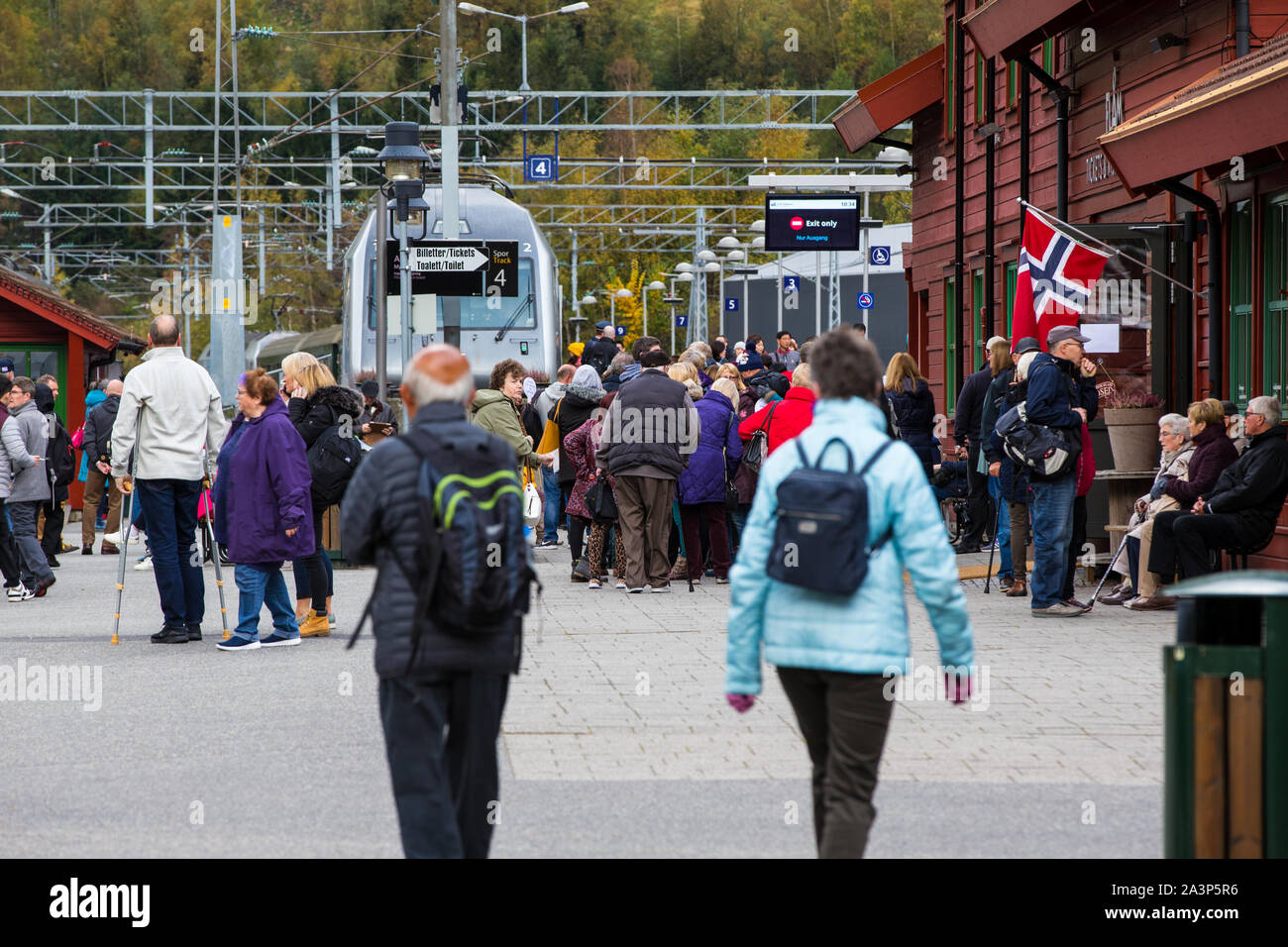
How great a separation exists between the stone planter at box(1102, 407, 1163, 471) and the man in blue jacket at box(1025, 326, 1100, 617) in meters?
2.25

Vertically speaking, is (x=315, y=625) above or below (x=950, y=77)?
below

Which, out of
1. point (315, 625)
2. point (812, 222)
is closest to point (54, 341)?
point (812, 222)

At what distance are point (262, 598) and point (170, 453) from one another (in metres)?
1.10

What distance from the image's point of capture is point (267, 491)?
1110 centimetres

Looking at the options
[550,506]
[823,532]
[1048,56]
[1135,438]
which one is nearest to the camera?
[823,532]

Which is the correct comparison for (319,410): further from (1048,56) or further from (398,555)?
(1048,56)

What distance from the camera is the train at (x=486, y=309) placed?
81.5ft

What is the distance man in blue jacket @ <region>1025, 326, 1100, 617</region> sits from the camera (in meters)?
12.3

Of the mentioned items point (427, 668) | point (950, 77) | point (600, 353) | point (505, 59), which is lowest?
point (427, 668)

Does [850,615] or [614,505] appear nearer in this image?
[850,615]

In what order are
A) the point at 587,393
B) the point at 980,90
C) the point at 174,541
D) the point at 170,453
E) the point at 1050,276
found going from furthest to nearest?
the point at 980,90 → the point at 587,393 → the point at 1050,276 → the point at 174,541 → the point at 170,453

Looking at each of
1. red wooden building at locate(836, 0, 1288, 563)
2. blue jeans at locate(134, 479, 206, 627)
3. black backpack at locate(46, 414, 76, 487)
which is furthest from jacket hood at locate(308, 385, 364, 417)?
black backpack at locate(46, 414, 76, 487)

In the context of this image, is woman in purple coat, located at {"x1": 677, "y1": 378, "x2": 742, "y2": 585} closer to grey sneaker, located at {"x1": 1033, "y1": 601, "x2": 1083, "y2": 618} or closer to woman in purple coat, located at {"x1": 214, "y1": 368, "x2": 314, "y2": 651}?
grey sneaker, located at {"x1": 1033, "y1": 601, "x2": 1083, "y2": 618}
